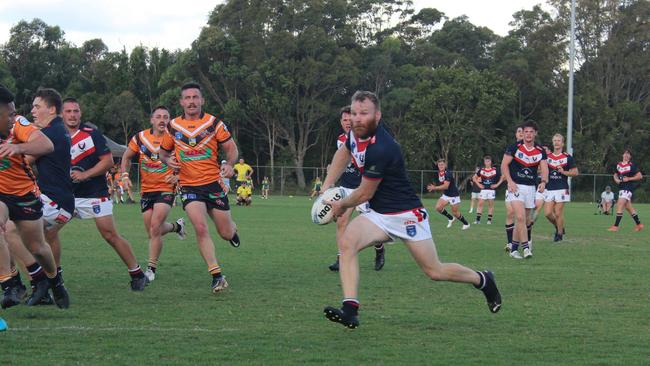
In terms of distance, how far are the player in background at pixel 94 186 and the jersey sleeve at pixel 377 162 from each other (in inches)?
144

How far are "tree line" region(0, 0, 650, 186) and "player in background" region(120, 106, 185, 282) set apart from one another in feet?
155

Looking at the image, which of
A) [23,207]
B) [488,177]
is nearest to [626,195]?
[488,177]

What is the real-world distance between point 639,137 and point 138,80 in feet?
127

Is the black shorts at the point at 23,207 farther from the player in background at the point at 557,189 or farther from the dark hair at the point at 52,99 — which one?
the player in background at the point at 557,189

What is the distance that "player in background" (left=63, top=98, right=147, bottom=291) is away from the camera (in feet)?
30.8

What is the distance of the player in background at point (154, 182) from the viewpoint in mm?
10344

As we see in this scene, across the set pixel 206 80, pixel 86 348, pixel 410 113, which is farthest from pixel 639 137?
pixel 86 348

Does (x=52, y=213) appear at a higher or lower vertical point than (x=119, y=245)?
higher

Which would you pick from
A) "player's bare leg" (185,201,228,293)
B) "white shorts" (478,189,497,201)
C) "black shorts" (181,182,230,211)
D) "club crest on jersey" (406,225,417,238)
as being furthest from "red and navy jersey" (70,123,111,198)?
"white shorts" (478,189,497,201)

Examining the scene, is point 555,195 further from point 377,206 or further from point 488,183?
point 377,206

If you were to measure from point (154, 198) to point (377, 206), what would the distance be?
4.40 meters

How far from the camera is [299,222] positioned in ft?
82.4

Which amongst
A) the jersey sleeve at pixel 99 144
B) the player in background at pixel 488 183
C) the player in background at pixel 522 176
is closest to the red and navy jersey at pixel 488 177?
the player in background at pixel 488 183

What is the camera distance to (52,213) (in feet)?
28.2
